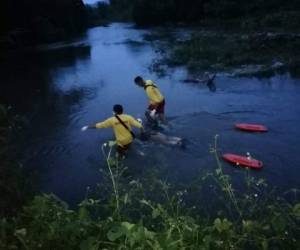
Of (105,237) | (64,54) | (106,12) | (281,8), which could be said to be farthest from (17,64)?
(106,12)

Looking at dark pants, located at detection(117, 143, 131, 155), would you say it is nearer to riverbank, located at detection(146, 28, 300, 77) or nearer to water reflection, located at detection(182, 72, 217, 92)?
water reflection, located at detection(182, 72, 217, 92)

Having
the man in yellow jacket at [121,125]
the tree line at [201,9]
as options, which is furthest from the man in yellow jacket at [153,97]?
the tree line at [201,9]

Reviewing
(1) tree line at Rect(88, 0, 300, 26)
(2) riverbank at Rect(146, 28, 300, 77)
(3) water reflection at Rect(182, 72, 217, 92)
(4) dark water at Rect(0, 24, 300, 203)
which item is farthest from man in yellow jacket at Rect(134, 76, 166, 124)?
(1) tree line at Rect(88, 0, 300, 26)

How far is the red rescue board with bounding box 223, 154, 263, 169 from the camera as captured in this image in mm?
11656

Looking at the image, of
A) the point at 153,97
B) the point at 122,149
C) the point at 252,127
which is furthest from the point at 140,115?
the point at 122,149

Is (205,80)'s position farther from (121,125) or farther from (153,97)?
(121,125)

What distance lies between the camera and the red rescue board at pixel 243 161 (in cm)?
1166

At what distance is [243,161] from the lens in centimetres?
1186

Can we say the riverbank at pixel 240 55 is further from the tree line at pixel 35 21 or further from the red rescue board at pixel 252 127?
the tree line at pixel 35 21

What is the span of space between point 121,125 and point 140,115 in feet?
18.7

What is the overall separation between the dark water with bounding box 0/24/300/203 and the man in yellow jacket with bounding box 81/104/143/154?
0.59 metres

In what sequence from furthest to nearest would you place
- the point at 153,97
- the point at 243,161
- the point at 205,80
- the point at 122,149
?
1. the point at 205,80
2. the point at 153,97
3. the point at 122,149
4. the point at 243,161

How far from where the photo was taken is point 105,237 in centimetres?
422

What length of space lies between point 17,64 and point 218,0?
22.1 meters
